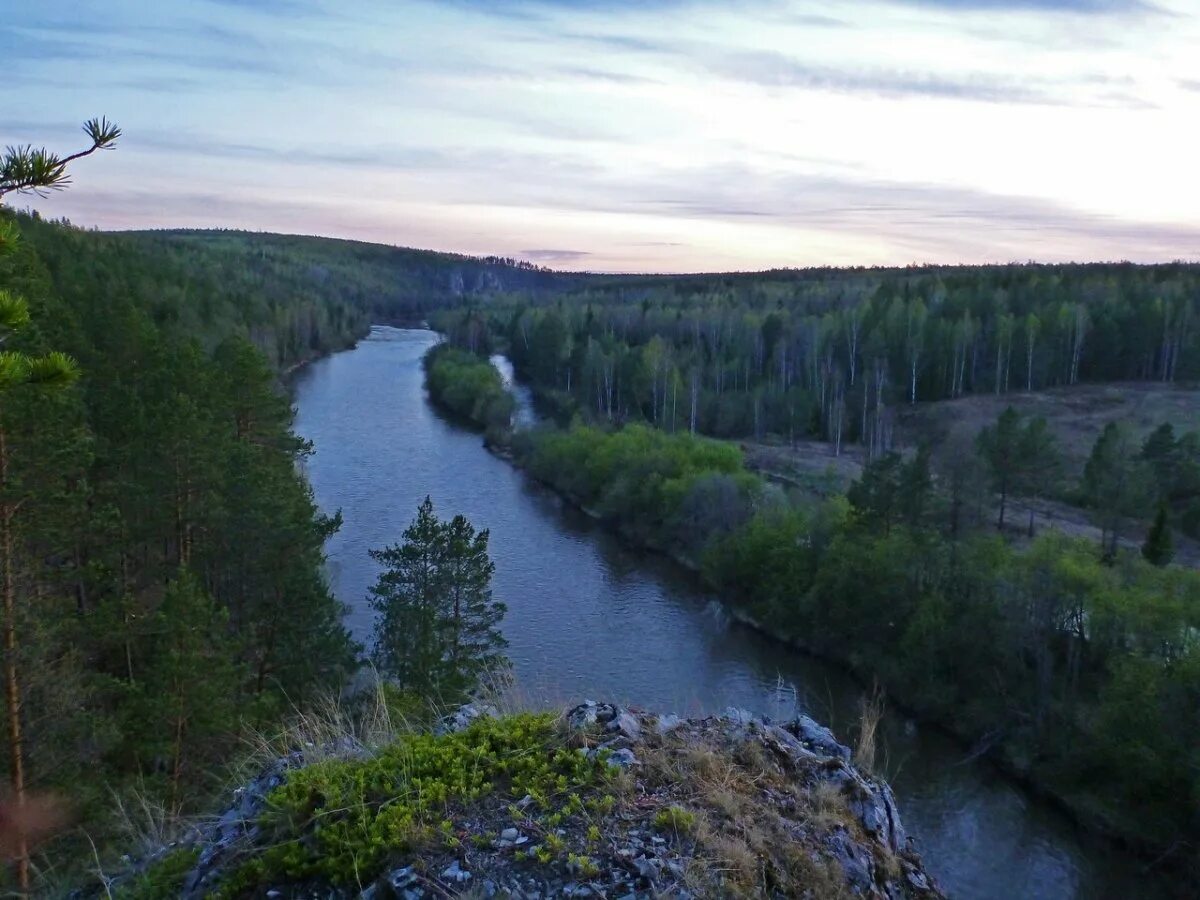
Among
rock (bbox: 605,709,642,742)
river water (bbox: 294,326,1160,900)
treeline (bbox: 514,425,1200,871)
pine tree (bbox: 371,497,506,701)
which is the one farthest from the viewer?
treeline (bbox: 514,425,1200,871)

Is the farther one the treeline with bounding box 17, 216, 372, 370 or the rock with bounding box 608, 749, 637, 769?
the treeline with bounding box 17, 216, 372, 370

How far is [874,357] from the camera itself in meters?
57.4

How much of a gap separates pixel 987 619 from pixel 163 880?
22.4 meters

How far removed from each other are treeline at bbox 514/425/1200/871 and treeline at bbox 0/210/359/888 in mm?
14243

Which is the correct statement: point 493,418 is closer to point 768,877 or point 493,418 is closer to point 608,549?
point 608,549

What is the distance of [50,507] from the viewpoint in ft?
34.6

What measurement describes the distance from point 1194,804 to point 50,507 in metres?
19.8

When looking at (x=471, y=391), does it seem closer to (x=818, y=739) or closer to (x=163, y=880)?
(x=818, y=739)

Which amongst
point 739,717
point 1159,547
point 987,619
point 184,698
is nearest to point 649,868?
point 739,717

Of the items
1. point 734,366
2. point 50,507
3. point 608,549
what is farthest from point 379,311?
point 50,507

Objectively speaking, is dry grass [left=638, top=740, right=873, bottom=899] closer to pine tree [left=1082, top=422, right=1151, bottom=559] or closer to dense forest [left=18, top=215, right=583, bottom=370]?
dense forest [left=18, top=215, right=583, bottom=370]

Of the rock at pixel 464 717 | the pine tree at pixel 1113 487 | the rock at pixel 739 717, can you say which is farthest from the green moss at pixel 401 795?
the pine tree at pixel 1113 487

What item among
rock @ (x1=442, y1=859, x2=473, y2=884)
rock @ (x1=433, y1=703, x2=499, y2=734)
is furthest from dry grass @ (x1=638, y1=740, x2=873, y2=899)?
rock @ (x1=433, y1=703, x2=499, y2=734)

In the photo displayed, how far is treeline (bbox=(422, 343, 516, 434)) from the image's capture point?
5028 centimetres
